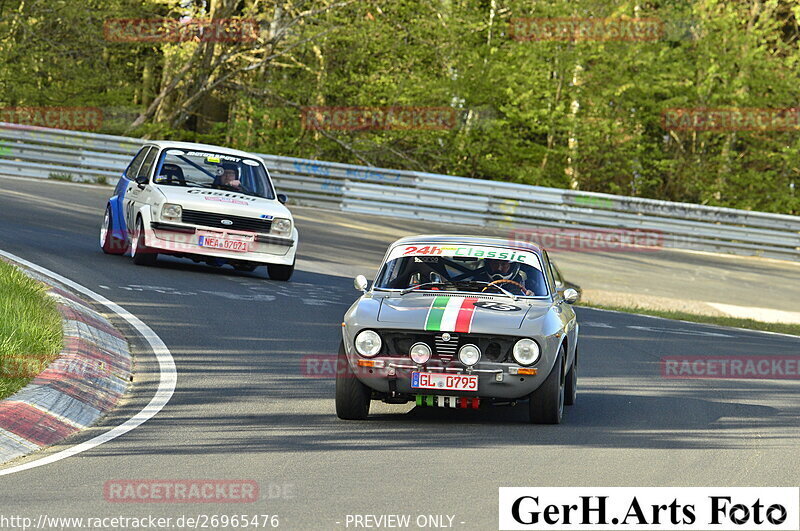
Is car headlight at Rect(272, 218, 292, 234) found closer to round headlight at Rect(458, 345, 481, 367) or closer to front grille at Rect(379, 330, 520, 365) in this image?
front grille at Rect(379, 330, 520, 365)

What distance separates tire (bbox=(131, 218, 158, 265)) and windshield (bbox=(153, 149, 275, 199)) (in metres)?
0.86

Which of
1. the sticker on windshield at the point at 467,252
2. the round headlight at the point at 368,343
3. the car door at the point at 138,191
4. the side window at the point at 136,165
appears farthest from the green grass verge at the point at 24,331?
the side window at the point at 136,165

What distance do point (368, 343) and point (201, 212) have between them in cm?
789

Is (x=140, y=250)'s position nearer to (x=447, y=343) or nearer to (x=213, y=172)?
(x=213, y=172)

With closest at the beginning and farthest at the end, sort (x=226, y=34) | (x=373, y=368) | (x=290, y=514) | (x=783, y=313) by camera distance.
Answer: (x=290, y=514) → (x=373, y=368) → (x=783, y=313) → (x=226, y=34)

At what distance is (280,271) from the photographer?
1745cm

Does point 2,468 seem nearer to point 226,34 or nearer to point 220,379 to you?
point 220,379

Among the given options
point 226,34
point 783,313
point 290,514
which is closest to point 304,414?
point 290,514

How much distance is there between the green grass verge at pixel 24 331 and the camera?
9.08 meters

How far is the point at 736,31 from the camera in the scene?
3559cm

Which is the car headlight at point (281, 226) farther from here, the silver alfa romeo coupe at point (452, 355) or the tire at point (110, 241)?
the silver alfa romeo coupe at point (452, 355)

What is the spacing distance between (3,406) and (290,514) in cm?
273

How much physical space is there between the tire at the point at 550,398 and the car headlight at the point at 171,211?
26.8 ft

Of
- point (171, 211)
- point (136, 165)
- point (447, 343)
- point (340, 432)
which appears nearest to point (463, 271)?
point (447, 343)
